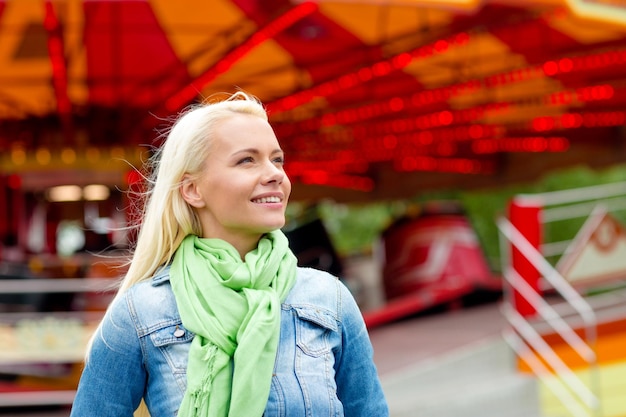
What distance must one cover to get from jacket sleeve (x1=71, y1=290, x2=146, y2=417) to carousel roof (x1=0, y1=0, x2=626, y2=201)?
5.05m

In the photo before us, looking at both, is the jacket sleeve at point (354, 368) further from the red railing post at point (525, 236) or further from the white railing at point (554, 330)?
the red railing post at point (525, 236)

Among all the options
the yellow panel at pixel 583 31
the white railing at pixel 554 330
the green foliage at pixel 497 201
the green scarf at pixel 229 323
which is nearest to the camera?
the green scarf at pixel 229 323

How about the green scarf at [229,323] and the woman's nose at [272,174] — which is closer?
the green scarf at [229,323]

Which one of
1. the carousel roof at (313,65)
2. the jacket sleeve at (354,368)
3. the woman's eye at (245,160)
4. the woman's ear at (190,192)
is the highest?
the carousel roof at (313,65)

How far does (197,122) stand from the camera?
1757 mm

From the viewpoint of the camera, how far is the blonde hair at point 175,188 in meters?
1.76

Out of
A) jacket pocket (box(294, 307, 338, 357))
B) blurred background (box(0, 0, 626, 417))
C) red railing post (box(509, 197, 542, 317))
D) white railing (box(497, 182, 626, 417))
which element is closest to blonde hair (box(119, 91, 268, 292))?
jacket pocket (box(294, 307, 338, 357))

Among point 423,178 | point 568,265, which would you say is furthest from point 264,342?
point 423,178

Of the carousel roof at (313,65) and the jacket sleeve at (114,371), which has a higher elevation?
the carousel roof at (313,65)

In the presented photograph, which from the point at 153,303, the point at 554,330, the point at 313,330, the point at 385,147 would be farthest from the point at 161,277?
the point at 385,147

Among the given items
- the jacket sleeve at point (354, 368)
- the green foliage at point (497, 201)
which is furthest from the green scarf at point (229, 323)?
the green foliage at point (497, 201)

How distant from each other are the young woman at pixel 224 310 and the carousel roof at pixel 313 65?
16.0 ft

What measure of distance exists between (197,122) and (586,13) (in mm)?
6286

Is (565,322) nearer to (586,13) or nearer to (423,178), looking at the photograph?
(586,13)
